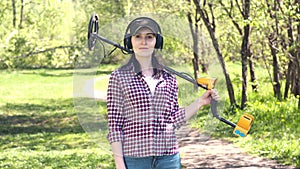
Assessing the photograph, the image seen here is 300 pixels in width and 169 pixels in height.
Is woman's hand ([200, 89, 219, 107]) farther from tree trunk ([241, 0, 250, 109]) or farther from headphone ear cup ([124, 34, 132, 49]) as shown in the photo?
tree trunk ([241, 0, 250, 109])

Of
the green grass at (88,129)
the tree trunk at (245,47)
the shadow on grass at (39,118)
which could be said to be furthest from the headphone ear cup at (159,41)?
the shadow on grass at (39,118)

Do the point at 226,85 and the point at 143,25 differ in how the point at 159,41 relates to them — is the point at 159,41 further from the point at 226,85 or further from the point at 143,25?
the point at 226,85

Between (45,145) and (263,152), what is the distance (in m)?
4.78

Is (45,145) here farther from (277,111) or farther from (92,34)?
(92,34)

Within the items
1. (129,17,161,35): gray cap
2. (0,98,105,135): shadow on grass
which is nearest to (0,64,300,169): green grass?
(0,98,105,135): shadow on grass

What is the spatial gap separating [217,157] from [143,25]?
6.29 m

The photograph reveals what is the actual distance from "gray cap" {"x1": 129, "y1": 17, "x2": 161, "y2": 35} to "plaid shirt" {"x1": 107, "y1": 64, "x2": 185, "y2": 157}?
0.23 meters

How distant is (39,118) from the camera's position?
1778 centimetres

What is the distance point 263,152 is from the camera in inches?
369

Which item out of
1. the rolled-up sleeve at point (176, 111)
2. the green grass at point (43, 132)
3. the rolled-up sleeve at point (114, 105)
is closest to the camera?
the rolled-up sleeve at point (114, 105)

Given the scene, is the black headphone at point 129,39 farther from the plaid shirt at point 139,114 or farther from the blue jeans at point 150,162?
the blue jeans at point 150,162

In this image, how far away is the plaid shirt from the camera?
3389 millimetres

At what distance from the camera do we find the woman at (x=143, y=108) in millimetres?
3393

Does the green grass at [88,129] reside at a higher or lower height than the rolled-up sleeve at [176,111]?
lower
